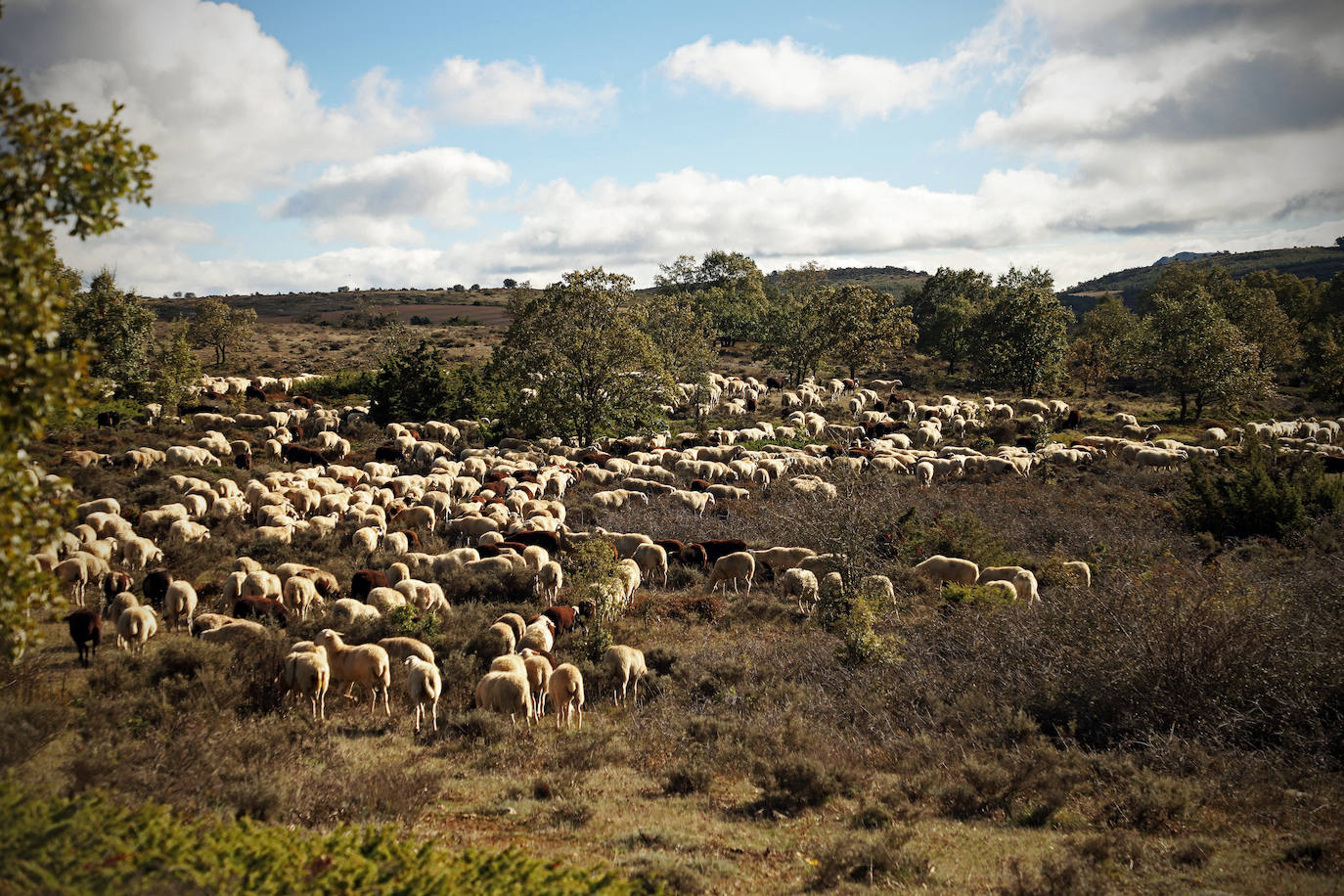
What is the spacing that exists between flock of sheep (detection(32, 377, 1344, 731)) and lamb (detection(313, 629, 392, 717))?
0.11ft

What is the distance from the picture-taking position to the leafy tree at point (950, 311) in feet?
216

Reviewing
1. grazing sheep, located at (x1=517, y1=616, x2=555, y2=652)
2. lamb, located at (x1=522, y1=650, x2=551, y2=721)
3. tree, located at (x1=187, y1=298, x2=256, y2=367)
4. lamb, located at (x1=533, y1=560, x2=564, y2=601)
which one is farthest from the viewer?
tree, located at (x1=187, y1=298, x2=256, y2=367)

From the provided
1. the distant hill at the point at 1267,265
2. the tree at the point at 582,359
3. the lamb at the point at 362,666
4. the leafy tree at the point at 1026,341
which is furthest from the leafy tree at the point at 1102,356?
the distant hill at the point at 1267,265

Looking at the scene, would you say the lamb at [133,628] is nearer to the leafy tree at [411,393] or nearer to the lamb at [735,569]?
the lamb at [735,569]

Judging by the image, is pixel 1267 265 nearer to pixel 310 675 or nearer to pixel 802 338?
pixel 802 338

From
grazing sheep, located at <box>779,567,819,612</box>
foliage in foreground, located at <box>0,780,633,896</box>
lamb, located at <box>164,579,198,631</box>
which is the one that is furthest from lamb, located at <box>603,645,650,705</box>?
lamb, located at <box>164,579,198,631</box>

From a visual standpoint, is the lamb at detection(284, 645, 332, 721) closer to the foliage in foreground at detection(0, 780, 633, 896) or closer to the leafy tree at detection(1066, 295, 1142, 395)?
the foliage in foreground at detection(0, 780, 633, 896)

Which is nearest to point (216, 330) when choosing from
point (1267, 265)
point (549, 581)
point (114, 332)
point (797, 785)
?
point (114, 332)

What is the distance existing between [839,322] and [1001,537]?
119ft

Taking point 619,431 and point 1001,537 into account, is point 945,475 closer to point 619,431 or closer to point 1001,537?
point 1001,537

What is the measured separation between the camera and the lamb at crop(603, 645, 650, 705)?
475 inches

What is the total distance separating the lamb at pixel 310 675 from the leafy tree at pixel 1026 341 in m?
49.5

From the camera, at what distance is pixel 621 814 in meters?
8.04

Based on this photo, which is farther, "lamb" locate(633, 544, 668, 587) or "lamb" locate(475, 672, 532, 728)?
"lamb" locate(633, 544, 668, 587)
